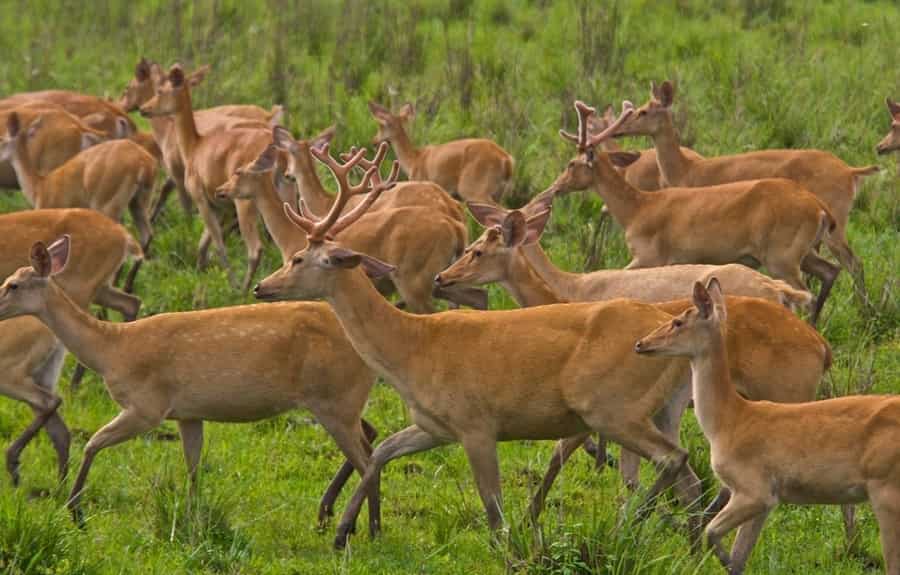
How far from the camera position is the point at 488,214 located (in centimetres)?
1141

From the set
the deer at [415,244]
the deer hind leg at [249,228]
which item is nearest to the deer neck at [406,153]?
the deer hind leg at [249,228]

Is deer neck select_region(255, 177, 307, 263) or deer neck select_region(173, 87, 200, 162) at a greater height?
deer neck select_region(255, 177, 307, 263)

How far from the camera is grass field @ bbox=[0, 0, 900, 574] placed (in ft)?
28.5

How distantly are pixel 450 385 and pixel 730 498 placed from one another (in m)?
1.34

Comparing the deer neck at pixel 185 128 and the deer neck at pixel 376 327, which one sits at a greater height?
the deer neck at pixel 376 327

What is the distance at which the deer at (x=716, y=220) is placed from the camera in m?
12.3

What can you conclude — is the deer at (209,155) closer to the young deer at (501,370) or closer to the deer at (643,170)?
the deer at (643,170)

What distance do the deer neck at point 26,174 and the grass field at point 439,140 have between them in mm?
976

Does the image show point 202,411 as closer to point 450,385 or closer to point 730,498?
point 450,385

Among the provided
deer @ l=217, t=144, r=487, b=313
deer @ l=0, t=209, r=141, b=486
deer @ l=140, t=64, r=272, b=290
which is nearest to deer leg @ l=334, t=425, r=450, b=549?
deer @ l=0, t=209, r=141, b=486

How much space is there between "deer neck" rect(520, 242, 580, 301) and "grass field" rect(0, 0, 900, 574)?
3.36ft

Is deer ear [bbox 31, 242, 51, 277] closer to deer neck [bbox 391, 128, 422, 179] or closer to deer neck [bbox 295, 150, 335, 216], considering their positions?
deer neck [bbox 295, 150, 335, 216]

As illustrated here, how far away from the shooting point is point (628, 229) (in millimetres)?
13062

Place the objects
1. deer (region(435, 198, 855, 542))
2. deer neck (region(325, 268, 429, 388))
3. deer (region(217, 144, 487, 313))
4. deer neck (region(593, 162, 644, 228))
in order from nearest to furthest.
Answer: deer neck (region(325, 268, 429, 388)) < deer (region(435, 198, 855, 542)) < deer (region(217, 144, 487, 313)) < deer neck (region(593, 162, 644, 228))
